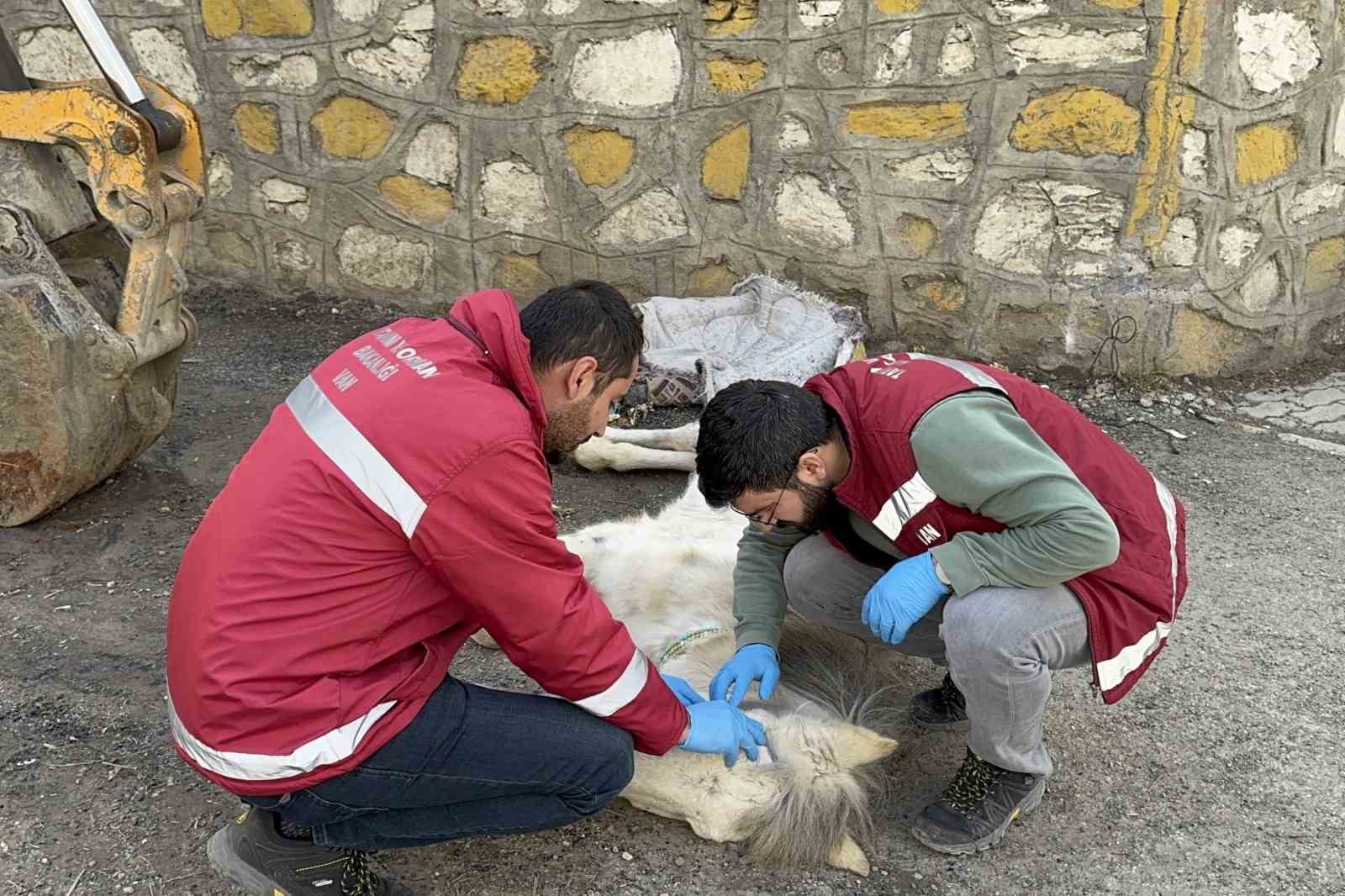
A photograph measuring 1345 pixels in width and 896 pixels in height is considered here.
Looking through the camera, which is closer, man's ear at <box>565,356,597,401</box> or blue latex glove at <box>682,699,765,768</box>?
man's ear at <box>565,356,597,401</box>

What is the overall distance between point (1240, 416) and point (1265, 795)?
2.15m

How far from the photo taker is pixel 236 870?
1.91 m

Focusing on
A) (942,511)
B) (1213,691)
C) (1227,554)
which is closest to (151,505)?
(942,511)

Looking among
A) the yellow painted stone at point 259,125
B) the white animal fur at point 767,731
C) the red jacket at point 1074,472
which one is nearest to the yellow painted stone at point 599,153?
the yellow painted stone at point 259,125

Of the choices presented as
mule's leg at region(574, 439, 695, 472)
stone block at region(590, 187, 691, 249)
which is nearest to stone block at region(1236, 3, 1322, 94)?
stone block at region(590, 187, 691, 249)

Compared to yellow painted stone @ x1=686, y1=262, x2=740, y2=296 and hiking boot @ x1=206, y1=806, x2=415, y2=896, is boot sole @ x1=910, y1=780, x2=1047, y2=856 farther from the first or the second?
yellow painted stone @ x1=686, y1=262, x2=740, y2=296

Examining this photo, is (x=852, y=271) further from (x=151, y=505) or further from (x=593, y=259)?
(x=151, y=505)

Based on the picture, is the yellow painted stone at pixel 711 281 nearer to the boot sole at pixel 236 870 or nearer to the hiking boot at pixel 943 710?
the hiking boot at pixel 943 710

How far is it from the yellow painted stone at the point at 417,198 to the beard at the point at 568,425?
3.01 metres

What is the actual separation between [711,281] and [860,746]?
104 inches

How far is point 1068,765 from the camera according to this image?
2383 millimetres

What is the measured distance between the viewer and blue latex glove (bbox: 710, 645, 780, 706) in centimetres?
227

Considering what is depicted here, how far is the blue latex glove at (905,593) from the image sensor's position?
204 centimetres

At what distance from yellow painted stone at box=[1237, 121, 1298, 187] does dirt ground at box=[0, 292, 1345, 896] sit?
1155 millimetres
